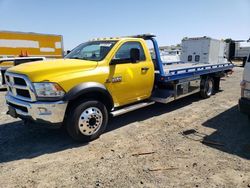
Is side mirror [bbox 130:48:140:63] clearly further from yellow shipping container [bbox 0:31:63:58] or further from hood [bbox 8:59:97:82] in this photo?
yellow shipping container [bbox 0:31:63:58]

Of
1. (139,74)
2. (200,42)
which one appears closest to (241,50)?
(200,42)

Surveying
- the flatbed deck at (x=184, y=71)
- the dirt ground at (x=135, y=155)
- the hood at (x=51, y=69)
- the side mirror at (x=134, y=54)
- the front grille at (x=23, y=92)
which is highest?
the side mirror at (x=134, y=54)

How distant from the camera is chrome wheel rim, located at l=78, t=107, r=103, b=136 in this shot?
459cm

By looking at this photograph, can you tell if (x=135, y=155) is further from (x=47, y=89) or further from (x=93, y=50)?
(x=93, y=50)

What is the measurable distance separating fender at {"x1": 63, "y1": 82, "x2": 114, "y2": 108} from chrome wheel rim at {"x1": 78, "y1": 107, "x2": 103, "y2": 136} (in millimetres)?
392

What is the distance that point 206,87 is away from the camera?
8.48m

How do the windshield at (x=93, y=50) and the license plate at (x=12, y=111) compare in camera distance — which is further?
the windshield at (x=93, y=50)

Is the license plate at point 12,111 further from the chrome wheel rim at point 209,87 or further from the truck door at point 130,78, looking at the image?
the chrome wheel rim at point 209,87

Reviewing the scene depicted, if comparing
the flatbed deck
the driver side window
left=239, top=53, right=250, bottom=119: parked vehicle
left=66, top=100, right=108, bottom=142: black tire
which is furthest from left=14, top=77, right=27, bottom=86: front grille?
left=239, top=53, right=250, bottom=119: parked vehicle

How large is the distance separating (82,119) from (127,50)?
79.9 inches

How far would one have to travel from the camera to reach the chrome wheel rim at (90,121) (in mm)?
4594

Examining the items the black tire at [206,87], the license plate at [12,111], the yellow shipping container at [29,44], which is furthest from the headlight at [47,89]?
the yellow shipping container at [29,44]

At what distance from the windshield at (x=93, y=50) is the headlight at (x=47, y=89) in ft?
4.15

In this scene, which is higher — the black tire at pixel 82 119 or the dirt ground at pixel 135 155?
the black tire at pixel 82 119
